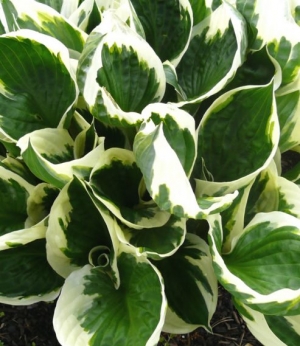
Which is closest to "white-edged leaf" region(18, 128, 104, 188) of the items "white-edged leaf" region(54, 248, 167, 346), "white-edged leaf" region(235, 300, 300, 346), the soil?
"white-edged leaf" region(54, 248, 167, 346)

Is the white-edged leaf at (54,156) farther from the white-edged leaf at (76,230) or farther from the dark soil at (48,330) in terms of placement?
the dark soil at (48,330)

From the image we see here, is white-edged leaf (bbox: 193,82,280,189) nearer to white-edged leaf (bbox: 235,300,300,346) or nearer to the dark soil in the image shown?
white-edged leaf (bbox: 235,300,300,346)

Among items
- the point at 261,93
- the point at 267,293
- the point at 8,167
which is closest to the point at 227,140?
the point at 261,93

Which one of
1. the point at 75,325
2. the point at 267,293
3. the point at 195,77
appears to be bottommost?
the point at 75,325

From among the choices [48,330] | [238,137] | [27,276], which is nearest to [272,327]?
[238,137]

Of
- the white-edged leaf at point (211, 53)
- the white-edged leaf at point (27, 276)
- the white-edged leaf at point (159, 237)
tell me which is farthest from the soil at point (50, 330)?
the white-edged leaf at point (211, 53)

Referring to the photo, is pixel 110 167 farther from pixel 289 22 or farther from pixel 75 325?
pixel 289 22
